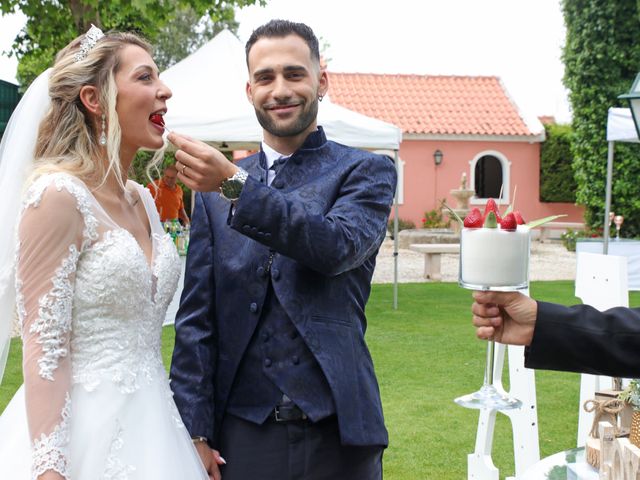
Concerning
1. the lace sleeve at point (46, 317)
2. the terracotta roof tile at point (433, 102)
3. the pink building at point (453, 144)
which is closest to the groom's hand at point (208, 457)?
the lace sleeve at point (46, 317)

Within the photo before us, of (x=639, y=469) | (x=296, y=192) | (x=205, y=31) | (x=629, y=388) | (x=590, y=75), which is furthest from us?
(x=205, y=31)

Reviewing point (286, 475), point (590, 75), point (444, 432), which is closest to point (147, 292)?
point (286, 475)

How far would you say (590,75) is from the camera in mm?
19047

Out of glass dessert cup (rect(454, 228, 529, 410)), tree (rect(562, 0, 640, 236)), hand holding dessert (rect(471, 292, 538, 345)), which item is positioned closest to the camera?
glass dessert cup (rect(454, 228, 529, 410))

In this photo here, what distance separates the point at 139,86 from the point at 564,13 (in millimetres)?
18545

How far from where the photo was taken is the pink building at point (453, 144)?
25.0 m

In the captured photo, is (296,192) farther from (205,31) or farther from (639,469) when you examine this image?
(205,31)

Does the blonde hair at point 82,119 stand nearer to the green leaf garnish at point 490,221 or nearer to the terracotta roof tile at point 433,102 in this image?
the green leaf garnish at point 490,221

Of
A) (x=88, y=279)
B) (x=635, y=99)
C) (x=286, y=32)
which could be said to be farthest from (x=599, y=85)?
(x=88, y=279)

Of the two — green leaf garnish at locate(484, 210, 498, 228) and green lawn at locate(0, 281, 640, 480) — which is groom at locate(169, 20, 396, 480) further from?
green lawn at locate(0, 281, 640, 480)

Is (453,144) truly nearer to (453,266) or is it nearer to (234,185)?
(453,266)

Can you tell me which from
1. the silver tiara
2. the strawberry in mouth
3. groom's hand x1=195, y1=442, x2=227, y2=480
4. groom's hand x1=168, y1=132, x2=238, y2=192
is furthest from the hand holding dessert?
the silver tiara

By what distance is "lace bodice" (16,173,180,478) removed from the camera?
209cm

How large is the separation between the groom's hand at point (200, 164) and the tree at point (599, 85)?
57.3 ft
